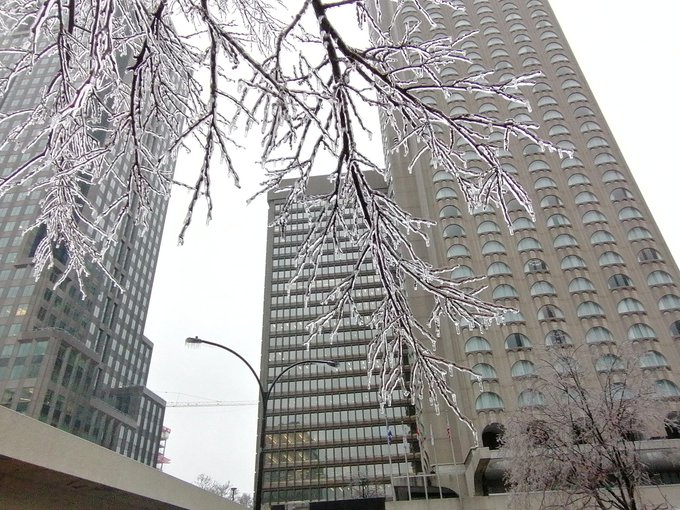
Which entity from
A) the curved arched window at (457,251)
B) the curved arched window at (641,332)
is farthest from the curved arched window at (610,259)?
the curved arched window at (457,251)

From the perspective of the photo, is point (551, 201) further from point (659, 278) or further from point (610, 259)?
point (659, 278)

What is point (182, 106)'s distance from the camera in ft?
14.3

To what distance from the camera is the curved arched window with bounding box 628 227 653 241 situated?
153 ft

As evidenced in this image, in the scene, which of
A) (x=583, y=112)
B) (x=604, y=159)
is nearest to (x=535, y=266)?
(x=604, y=159)

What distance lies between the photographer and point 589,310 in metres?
42.6

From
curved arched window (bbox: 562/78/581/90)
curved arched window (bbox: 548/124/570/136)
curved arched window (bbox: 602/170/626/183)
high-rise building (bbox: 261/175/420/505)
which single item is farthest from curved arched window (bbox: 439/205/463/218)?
high-rise building (bbox: 261/175/420/505)

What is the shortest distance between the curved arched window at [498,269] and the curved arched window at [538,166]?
1367 centimetres

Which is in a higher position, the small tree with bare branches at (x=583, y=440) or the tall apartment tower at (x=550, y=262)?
the tall apartment tower at (x=550, y=262)

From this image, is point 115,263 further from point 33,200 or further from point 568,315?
point 568,315

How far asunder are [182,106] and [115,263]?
9907 centimetres

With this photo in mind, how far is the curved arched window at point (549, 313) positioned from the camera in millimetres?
42406

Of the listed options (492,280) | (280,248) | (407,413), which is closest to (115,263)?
(280,248)

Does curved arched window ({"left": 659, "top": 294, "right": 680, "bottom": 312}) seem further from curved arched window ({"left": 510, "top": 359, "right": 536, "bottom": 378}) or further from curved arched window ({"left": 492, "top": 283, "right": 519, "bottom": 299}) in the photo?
curved arched window ({"left": 510, "top": 359, "right": 536, "bottom": 378})

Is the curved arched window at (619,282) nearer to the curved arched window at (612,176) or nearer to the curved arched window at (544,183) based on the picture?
the curved arched window at (544,183)
